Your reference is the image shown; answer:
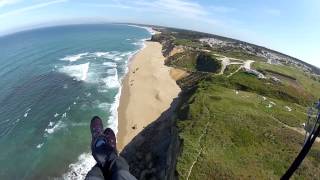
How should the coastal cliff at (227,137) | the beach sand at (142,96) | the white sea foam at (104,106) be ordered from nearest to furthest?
1. the coastal cliff at (227,137)
2. the beach sand at (142,96)
3. the white sea foam at (104,106)

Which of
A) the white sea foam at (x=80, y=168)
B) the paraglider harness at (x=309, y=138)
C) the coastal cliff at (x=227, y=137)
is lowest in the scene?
the white sea foam at (x=80, y=168)

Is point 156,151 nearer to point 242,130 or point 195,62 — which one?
point 242,130

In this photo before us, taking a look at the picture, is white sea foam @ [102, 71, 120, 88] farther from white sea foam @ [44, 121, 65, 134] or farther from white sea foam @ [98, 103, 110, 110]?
white sea foam @ [44, 121, 65, 134]

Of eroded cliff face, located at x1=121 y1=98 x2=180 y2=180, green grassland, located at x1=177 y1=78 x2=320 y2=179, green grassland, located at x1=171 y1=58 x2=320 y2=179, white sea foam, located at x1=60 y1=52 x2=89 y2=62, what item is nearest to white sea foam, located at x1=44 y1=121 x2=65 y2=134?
eroded cliff face, located at x1=121 y1=98 x2=180 y2=180

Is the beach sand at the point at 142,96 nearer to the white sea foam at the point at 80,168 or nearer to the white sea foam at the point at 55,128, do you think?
the white sea foam at the point at 80,168

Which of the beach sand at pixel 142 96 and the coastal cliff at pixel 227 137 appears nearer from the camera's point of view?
the coastal cliff at pixel 227 137

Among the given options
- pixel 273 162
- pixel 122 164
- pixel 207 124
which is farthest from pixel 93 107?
pixel 122 164

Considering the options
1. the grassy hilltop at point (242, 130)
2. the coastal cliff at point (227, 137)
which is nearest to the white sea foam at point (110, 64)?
the coastal cliff at point (227, 137)
